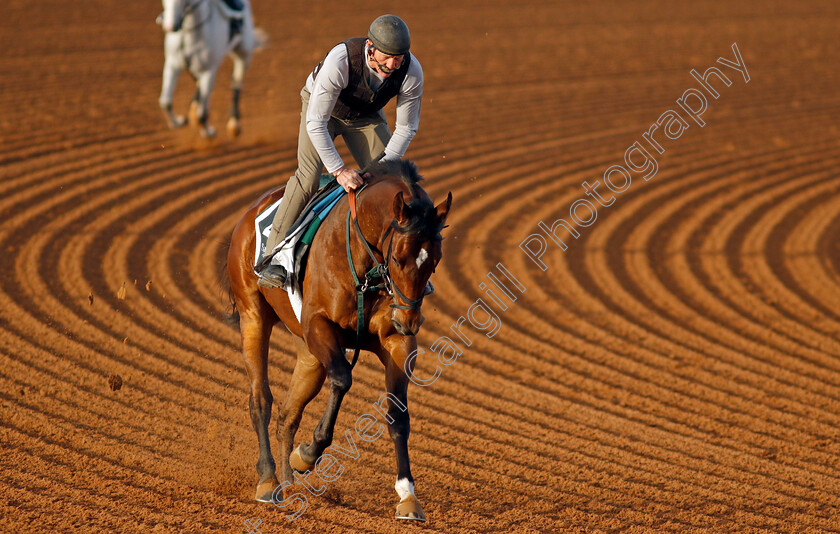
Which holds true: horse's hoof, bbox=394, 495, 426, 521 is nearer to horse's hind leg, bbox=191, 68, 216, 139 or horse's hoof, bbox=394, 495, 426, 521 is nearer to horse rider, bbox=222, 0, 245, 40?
horse's hind leg, bbox=191, 68, 216, 139

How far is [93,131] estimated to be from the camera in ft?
47.5

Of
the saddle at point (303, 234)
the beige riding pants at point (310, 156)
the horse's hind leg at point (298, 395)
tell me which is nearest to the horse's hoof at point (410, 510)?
the horse's hind leg at point (298, 395)

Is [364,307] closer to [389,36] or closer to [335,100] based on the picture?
[335,100]

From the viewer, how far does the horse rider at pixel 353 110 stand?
4.83m

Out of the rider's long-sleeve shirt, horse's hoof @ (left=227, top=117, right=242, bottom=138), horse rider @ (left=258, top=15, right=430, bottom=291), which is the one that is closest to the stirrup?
horse rider @ (left=258, top=15, right=430, bottom=291)

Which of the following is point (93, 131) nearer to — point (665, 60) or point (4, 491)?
point (4, 491)

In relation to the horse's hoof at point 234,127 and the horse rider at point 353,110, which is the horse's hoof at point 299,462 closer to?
the horse rider at point 353,110

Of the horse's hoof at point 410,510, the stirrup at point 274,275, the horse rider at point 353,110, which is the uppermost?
the horse rider at point 353,110

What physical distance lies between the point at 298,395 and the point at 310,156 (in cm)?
139

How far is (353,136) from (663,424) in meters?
3.15

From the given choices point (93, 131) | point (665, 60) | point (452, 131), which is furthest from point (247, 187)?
point (665, 60)

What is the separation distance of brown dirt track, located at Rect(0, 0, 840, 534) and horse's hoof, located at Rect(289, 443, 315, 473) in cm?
19

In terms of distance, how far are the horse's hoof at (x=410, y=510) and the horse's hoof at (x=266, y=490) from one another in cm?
80

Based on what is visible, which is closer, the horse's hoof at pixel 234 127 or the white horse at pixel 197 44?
the white horse at pixel 197 44
